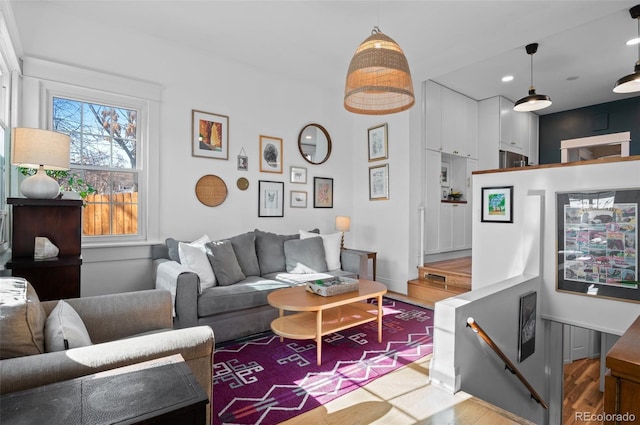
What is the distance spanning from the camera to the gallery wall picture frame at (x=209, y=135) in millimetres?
3967

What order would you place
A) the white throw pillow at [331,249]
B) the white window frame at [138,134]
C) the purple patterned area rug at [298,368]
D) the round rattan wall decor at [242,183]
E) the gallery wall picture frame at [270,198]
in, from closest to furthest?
the purple patterned area rug at [298,368] < the white window frame at [138,134] < the white throw pillow at [331,249] < the round rattan wall decor at [242,183] < the gallery wall picture frame at [270,198]

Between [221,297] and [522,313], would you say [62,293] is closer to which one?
Result: [221,297]

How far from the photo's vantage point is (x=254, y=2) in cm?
310

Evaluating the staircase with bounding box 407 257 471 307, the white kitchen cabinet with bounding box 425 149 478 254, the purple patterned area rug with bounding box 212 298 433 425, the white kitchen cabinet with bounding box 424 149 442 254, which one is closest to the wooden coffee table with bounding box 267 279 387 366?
the purple patterned area rug with bounding box 212 298 433 425

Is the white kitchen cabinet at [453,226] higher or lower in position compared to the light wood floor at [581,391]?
higher

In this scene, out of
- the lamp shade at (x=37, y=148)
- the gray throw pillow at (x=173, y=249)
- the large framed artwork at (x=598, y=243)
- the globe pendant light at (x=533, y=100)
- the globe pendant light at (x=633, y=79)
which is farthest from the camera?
the globe pendant light at (x=533, y=100)

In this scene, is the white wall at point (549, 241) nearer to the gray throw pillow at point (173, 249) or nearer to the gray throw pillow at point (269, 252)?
the gray throw pillow at point (269, 252)

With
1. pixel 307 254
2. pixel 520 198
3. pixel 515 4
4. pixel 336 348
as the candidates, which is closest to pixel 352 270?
pixel 307 254

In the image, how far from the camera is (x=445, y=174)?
5734 millimetres

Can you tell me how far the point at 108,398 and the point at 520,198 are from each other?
3713 millimetres

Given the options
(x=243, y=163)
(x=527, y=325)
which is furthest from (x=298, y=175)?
(x=527, y=325)

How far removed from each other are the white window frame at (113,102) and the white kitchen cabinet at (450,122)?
3820 millimetres

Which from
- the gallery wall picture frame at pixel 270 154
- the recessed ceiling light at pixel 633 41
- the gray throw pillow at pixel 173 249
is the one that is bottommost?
the gray throw pillow at pixel 173 249

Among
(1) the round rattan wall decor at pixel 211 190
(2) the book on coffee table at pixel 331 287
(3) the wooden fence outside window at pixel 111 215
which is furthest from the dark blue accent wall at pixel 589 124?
(3) the wooden fence outside window at pixel 111 215
